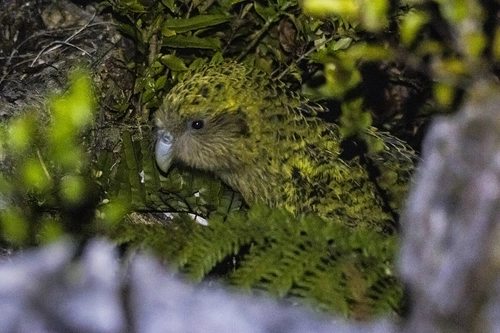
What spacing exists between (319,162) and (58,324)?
1.63m

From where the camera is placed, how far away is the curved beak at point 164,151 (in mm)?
2465

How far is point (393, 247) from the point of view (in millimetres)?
1289

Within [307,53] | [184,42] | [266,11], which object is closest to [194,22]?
[184,42]

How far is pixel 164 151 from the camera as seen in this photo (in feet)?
8.15

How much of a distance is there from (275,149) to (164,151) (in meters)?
0.35

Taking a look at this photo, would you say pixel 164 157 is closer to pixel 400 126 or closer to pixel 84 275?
pixel 400 126

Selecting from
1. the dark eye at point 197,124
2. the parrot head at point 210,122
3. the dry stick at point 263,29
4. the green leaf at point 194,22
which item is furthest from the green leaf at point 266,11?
the dark eye at point 197,124

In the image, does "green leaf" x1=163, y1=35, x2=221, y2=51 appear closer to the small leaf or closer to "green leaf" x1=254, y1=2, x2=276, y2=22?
"green leaf" x1=254, y1=2, x2=276, y2=22

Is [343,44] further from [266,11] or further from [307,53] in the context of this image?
[266,11]

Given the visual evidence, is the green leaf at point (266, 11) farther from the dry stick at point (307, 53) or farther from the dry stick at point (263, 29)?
the dry stick at point (307, 53)

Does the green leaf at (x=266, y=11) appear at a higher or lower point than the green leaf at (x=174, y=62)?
higher

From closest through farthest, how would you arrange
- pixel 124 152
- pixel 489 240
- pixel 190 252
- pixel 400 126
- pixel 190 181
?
pixel 489 240 → pixel 190 252 → pixel 124 152 → pixel 190 181 → pixel 400 126

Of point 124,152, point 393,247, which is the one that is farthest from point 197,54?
point 393,247

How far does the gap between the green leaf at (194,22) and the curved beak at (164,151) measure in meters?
0.33
